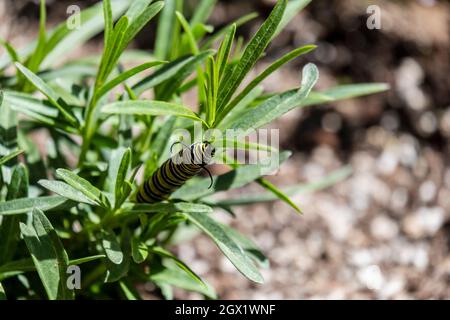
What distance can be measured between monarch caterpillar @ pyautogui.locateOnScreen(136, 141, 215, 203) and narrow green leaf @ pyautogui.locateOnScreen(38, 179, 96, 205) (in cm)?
11

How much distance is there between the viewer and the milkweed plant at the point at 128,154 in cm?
105

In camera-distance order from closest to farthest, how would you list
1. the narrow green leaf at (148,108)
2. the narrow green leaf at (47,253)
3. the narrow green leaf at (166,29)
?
1. the narrow green leaf at (148,108)
2. the narrow green leaf at (47,253)
3. the narrow green leaf at (166,29)

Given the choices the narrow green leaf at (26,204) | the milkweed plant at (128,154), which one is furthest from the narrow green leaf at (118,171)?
the narrow green leaf at (26,204)

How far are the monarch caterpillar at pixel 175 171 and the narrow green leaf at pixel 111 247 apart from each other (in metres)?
0.09

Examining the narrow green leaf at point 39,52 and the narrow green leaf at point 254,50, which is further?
the narrow green leaf at point 39,52

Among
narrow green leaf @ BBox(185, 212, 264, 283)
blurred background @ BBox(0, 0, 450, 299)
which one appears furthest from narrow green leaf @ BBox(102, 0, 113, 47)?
blurred background @ BBox(0, 0, 450, 299)

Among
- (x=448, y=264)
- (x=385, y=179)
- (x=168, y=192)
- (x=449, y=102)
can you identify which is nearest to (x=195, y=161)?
(x=168, y=192)

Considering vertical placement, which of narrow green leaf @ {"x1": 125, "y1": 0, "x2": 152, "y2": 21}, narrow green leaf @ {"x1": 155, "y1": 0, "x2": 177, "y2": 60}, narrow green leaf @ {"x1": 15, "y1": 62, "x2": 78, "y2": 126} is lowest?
narrow green leaf @ {"x1": 15, "y1": 62, "x2": 78, "y2": 126}

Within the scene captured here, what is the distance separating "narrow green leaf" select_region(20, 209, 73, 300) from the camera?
1.10m

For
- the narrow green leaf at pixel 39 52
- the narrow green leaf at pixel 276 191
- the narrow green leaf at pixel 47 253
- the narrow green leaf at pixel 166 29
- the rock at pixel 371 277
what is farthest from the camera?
the rock at pixel 371 277

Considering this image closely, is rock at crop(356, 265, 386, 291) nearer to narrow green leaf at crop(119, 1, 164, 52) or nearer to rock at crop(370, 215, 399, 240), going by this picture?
rock at crop(370, 215, 399, 240)

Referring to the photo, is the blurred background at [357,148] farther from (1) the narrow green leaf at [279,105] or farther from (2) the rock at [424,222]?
(1) the narrow green leaf at [279,105]

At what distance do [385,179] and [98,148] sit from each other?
1177 mm
